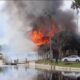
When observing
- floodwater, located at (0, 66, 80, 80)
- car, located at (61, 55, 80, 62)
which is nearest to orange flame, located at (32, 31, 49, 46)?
car, located at (61, 55, 80, 62)

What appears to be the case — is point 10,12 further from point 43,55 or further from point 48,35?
point 43,55

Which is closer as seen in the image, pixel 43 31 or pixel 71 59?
pixel 71 59

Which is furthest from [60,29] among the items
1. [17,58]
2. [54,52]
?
[17,58]

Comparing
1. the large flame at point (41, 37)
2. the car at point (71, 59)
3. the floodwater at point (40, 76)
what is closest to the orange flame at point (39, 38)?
the large flame at point (41, 37)

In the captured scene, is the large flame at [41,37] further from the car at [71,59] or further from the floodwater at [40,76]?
the floodwater at [40,76]

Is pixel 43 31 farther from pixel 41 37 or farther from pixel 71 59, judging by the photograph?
pixel 71 59

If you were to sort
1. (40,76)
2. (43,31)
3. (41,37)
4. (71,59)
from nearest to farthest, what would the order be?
(40,76) → (71,59) → (41,37) → (43,31)

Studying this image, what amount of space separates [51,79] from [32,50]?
1784 cm

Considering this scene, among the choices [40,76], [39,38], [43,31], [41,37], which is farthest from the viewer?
[43,31]

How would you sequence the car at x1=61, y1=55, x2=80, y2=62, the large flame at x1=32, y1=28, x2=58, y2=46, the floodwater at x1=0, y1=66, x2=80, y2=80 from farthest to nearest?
the large flame at x1=32, y1=28, x2=58, y2=46
the car at x1=61, y1=55, x2=80, y2=62
the floodwater at x1=0, y1=66, x2=80, y2=80

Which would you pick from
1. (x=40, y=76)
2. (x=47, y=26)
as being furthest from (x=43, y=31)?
(x=40, y=76)

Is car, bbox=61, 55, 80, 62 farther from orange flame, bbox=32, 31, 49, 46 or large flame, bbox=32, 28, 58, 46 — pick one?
orange flame, bbox=32, 31, 49, 46

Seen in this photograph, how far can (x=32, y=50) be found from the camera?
3466 cm

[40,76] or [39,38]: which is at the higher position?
[39,38]
